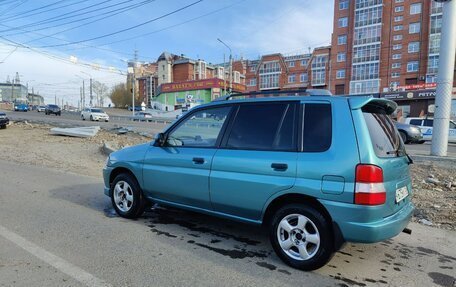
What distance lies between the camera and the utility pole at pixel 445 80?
10.8 m

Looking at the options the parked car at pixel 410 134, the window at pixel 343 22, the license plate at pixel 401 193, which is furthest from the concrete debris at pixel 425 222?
the window at pixel 343 22

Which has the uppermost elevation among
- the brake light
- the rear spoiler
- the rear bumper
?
the rear spoiler

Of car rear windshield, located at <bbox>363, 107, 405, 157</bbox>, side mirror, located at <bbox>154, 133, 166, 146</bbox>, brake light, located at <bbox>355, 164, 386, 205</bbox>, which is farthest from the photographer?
side mirror, located at <bbox>154, 133, 166, 146</bbox>

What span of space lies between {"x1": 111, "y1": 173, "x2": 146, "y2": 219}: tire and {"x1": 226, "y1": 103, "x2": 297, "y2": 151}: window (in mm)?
1818

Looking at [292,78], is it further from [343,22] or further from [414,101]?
[414,101]

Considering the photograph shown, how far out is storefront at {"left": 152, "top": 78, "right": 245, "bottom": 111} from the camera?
68.3m

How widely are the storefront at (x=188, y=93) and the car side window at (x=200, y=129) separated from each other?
61.8m

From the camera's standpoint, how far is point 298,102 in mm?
3814

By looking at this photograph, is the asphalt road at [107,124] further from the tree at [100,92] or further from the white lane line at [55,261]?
the tree at [100,92]

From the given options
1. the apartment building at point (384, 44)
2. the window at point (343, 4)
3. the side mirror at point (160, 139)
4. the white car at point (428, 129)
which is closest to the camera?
the side mirror at point (160, 139)

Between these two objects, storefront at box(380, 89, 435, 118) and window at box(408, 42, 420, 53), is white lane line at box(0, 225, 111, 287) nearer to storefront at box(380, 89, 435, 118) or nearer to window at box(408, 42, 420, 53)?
storefront at box(380, 89, 435, 118)

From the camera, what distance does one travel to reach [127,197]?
5.26m

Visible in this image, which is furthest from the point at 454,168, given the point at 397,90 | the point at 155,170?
the point at 397,90

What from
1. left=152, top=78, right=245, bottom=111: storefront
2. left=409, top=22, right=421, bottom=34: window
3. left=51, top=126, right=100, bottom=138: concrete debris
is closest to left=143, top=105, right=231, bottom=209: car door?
left=51, top=126, right=100, bottom=138: concrete debris
